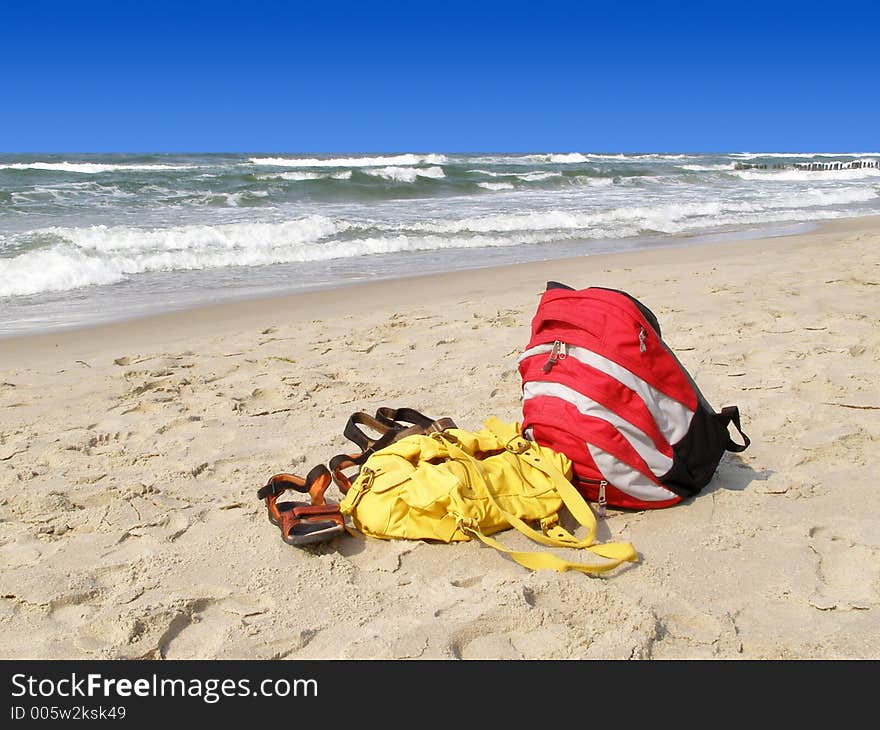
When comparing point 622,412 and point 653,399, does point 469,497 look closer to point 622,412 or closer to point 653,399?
point 622,412

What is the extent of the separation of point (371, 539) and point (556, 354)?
96cm

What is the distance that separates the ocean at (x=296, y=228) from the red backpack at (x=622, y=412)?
4.51 m

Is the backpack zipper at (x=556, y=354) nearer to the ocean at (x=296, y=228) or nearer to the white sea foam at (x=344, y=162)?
the ocean at (x=296, y=228)

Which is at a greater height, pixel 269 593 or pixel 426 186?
pixel 426 186

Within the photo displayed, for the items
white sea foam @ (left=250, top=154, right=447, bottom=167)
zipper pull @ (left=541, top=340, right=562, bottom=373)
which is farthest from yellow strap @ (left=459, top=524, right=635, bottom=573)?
white sea foam @ (left=250, top=154, right=447, bottom=167)

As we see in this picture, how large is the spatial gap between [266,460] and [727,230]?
1135 cm

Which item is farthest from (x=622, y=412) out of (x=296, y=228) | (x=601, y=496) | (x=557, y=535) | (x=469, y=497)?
(x=296, y=228)

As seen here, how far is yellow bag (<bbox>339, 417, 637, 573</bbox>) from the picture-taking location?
2.53 m

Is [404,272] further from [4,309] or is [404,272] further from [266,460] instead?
[266,460]

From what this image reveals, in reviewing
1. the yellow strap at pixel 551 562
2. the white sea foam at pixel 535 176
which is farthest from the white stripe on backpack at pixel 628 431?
the white sea foam at pixel 535 176

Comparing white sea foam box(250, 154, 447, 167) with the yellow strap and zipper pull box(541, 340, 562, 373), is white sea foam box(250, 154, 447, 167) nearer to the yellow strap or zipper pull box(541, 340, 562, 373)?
zipper pull box(541, 340, 562, 373)

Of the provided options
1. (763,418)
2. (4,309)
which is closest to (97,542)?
(763,418)

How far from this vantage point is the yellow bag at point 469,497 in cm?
253

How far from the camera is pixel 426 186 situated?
2081 centimetres
